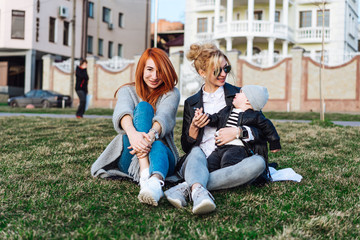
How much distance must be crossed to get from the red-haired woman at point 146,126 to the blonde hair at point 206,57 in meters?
0.24

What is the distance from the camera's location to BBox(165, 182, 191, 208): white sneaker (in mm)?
2506

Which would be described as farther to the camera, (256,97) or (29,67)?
(29,67)

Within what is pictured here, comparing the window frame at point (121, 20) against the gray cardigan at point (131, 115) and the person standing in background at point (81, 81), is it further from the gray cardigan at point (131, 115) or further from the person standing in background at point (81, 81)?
the gray cardigan at point (131, 115)

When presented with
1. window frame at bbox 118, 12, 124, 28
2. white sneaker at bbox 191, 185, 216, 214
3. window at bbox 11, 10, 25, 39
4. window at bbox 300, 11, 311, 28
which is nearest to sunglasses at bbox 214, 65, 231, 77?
white sneaker at bbox 191, 185, 216, 214

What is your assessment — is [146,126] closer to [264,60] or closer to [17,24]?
[264,60]

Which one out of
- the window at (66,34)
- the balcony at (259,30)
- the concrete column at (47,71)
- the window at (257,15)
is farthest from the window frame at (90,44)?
the window at (257,15)

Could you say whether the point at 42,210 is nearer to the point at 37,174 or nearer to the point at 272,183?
the point at 37,174

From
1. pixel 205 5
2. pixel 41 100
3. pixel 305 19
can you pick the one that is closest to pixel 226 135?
pixel 41 100

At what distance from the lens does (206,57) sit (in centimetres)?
319

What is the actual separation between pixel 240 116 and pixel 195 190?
77 centimetres

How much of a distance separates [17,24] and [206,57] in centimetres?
2907

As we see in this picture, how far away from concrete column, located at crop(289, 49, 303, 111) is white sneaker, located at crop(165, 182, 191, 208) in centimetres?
1942

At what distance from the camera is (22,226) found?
6.86ft

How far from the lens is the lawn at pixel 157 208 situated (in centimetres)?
205
